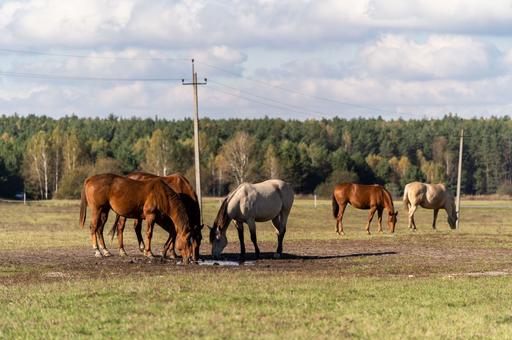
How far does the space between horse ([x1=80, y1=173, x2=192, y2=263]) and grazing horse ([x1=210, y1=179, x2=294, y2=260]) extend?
5.12 feet

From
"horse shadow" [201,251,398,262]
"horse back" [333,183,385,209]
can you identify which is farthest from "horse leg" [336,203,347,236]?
"horse shadow" [201,251,398,262]

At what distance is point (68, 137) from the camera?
120062 mm

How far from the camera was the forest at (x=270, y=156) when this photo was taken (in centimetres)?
11056

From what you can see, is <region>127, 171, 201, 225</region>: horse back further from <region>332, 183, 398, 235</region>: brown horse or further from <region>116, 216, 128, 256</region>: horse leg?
<region>332, 183, 398, 235</region>: brown horse

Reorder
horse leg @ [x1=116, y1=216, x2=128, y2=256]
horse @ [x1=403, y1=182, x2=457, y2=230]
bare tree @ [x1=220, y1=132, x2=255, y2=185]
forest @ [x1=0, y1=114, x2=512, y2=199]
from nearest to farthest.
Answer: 1. horse leg @ [x1=116, y1=216, x2=128, y2=256]
2. horse @ [x1=403, y1=182, x2=457, y2=230]
3. bare tree @ [x1=220, y1=132, x2=255, y2=185]
4. forest @ [x1=0, y1=114, x2=512, y2=199]

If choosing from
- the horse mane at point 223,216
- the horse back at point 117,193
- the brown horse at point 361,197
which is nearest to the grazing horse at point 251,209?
the horse mane at point 223,216

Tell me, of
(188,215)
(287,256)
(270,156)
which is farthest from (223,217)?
(270,156)

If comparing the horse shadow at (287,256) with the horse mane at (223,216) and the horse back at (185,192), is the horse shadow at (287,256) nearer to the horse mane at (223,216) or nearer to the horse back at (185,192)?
the horse mane at (223,216)

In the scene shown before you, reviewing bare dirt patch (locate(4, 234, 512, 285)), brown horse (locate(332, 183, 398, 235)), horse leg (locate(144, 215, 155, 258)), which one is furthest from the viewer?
brown horse (locate(332, 183, 398, 235))

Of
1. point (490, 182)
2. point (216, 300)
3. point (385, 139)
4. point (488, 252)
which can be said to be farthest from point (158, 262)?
point (385, 139)

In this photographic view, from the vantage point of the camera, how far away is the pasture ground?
39.6 ft

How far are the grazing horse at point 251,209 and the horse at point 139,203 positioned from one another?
5.12 ft

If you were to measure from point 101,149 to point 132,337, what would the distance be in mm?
115637

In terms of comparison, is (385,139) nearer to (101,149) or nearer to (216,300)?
(101,149)
